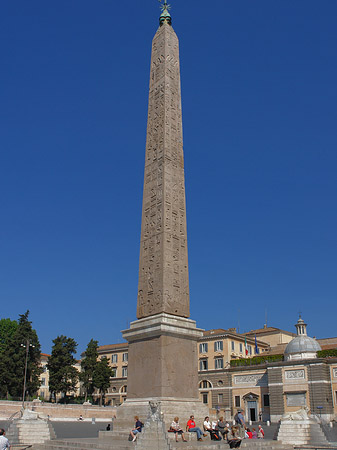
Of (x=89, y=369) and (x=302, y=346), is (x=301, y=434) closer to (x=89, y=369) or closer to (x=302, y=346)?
(x=302, y=346)

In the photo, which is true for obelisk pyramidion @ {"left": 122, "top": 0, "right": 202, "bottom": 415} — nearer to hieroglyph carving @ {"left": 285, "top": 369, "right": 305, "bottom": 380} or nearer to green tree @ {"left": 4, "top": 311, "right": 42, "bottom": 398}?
hieroglyph carving @ {"left": 285, "top": 369, "right": 305, "bottom": 380}

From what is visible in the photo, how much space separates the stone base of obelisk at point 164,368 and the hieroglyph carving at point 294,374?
2506cm

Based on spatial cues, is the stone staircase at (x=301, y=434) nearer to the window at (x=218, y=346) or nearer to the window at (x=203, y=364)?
the window at (x=218, y=346)

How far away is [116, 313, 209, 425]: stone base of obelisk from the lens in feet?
39.3

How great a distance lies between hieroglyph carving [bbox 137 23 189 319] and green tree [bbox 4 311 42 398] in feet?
87.8

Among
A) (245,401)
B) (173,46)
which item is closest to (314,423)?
(173,46)

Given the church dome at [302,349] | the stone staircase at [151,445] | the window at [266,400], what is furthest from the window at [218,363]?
the stone staircase at [151,445]

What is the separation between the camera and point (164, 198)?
1393cm

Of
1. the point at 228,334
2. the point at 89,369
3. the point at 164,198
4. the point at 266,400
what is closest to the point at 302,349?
the point at 266,400

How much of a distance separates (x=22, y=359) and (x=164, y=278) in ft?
98.5

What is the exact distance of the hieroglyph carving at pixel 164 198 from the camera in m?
13.1

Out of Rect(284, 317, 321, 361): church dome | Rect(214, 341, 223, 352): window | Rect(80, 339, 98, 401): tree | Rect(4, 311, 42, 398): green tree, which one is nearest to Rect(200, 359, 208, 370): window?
Rect(214, 341, 223, 352): window

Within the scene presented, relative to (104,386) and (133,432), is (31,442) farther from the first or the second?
(104,386)

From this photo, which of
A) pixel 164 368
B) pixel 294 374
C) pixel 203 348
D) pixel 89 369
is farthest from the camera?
pixel 89 369
